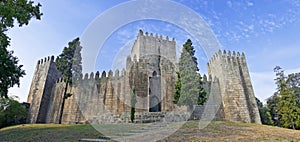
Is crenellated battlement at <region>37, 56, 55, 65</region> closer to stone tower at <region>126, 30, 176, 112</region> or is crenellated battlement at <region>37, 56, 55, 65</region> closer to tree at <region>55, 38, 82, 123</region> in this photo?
tree at <region>55, 38, 82, 123</region>

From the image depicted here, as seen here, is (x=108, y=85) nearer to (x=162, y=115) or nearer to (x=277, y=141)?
(x=162, y=115)

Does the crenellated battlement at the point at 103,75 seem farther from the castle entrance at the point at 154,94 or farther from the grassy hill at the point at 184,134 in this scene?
the grassy hill at the point at 184,134

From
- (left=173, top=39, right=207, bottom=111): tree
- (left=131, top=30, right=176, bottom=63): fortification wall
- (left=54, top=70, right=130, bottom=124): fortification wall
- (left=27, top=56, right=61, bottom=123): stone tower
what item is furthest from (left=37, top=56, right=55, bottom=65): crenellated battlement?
(left=173, top=39, right=207, bottom=111): tree

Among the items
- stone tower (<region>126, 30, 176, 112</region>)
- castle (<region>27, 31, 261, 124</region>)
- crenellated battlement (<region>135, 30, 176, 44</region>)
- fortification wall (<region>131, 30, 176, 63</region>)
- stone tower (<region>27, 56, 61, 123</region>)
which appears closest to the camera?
castle (<region>27, 31, 261, 124</region>)

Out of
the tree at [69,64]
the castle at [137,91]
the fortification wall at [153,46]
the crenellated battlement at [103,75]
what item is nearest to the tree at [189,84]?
the castle at [137,91]

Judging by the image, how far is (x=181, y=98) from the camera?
18.8 meters

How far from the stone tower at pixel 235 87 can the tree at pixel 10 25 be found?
59.7 ft

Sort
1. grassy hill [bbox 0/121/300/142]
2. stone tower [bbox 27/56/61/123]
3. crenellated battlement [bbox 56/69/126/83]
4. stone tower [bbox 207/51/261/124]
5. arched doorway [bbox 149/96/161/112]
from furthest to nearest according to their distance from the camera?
stone tower [bbox 27/56/61/123]
crenellated battlement [bbox 56/69/126/83]
arched doorway [bbox 149/96/161/112]
stone tower [bbox 207/51/261/124]
grassy hill [bbox 0/121/300/142]

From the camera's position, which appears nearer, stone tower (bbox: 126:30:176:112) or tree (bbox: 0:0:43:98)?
tree (bbox: 0:0:43:98)

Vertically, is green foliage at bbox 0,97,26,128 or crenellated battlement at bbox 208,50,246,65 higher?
crenellated battlement at bbox 208,50,246,65

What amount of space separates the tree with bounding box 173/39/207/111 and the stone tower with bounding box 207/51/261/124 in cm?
292

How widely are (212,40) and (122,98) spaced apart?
50.1 ft

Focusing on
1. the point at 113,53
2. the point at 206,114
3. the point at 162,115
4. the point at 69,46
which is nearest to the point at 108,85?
the point at 69,46

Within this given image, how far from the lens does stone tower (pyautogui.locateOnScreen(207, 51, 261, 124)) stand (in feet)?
64.4
